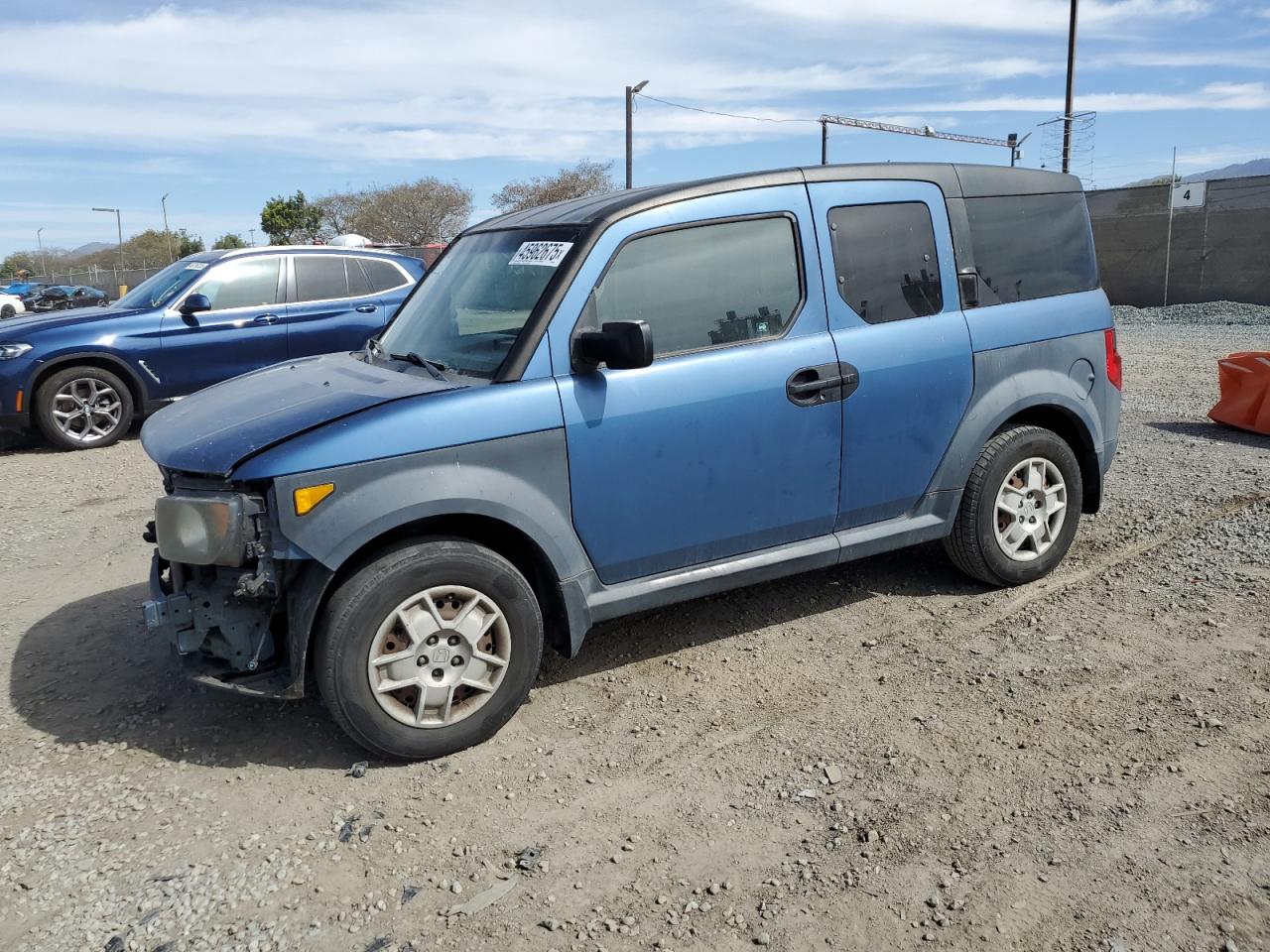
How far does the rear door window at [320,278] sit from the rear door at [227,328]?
0.18 meters

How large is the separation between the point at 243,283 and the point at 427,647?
24.8ft

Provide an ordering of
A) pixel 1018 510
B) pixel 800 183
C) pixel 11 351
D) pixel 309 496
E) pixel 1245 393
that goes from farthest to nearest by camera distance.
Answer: pixel 11 351, pixel 1245 393, pixel 1018 510, pixel 800 183, pixel 309 496

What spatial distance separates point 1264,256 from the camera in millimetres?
21078

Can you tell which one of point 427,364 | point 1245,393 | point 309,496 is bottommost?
point 1245,393

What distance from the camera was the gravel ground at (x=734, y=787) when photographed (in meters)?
2.82

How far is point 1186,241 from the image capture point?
895 inches

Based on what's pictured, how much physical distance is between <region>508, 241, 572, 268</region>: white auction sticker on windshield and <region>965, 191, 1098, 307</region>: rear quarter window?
2.02 metres

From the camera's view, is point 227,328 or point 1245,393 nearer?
point 1245,393

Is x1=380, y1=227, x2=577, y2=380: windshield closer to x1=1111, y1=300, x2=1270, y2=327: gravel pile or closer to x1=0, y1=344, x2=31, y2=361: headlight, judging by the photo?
x1=0, y1=344, x2=31, y2=361: headlight

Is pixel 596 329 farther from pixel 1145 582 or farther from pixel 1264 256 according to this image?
pixel 1264 256

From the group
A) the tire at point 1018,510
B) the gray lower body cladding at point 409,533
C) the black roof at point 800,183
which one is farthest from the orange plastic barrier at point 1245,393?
the gray lower body cladding at point 409,533

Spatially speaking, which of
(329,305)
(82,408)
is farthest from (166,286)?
(329,305)

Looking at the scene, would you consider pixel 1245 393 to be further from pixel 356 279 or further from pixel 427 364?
pixel 356 279

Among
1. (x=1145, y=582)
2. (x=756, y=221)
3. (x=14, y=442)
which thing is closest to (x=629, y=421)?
(x=756, y=221)
